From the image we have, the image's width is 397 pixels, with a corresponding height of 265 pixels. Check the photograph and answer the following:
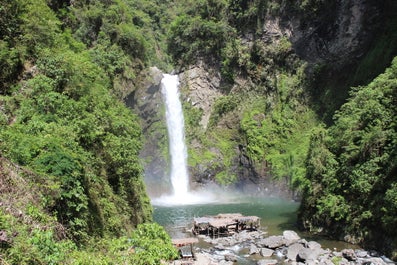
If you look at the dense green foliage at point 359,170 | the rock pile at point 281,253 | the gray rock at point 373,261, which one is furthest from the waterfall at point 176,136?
the gray rock at point 373,261

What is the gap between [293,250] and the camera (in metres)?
17.1

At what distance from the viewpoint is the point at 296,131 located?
39.9 metres

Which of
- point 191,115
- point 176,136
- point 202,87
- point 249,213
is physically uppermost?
point 202,87

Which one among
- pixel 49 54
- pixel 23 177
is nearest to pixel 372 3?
pixel 49 54

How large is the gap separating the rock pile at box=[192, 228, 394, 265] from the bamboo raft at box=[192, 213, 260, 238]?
163 cm

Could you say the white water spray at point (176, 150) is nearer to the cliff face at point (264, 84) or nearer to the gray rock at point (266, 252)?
the cliff face at point (264, 84)

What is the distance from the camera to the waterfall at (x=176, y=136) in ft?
131

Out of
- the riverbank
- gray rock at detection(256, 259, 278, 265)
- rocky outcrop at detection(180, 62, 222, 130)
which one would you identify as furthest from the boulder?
rocky outcrop at detection(180, 62, 222, 130)

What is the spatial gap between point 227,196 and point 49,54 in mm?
27111

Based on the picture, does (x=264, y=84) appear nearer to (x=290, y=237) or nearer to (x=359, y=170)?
(x=359, y=170)

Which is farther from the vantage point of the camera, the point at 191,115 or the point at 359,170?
the point at 191,115

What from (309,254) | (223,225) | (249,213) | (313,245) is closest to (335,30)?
(249,213)

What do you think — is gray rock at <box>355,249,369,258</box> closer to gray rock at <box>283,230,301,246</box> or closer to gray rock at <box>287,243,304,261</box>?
gray rock at <box>287,243,304,261</box>

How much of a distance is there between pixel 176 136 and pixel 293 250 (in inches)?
1044
